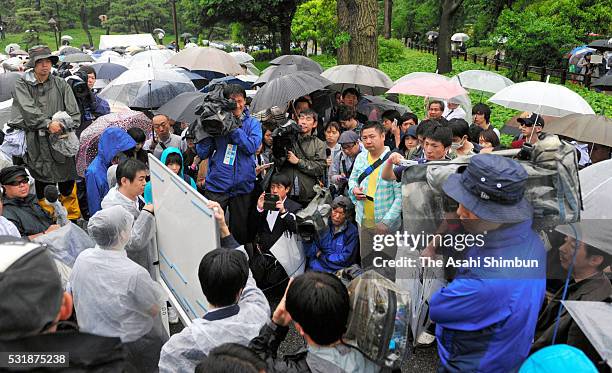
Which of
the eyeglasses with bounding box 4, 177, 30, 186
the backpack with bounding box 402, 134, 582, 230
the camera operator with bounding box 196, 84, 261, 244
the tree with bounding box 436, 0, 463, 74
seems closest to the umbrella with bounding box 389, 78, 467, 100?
the camera operator with bounding box 196, 84, 261, 244

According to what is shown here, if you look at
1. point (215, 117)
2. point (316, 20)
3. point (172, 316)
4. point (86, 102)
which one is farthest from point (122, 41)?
point (172, 316)

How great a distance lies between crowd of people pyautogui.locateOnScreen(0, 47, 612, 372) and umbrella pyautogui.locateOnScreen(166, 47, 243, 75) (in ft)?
12.2

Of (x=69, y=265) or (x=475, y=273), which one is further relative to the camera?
(x=69, y=265)

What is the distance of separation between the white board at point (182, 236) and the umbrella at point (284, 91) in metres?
2.47

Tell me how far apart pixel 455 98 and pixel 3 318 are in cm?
605

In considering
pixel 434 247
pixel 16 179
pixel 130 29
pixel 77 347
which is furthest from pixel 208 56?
pixel 130 29

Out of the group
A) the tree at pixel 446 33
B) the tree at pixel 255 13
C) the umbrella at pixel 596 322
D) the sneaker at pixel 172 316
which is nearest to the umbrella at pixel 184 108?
the sneaker at pixel 172 316

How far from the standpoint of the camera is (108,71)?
11.2 meters

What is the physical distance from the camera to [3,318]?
4.04 feet

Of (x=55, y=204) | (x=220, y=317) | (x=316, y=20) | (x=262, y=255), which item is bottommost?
(x=262, y=255)

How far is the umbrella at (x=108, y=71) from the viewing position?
10953 mm

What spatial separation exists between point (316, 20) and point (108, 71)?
1347 centimetres

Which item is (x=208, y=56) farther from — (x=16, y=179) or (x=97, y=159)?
(x=16, y=179)

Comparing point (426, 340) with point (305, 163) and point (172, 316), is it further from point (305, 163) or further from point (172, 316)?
point (172, 316)
